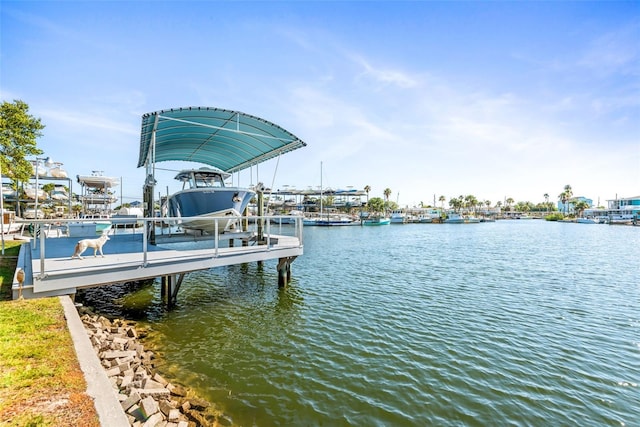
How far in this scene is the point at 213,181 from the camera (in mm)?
13539

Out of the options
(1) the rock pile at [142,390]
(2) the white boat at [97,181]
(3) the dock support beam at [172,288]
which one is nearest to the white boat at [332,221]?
(2) the white boat at [97,181]

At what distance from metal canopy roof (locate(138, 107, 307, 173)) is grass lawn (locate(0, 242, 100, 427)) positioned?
6433 millimetres

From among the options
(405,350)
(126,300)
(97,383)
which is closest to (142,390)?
(97,383)

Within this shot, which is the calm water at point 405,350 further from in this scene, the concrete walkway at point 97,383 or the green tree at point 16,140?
the green tree at point 16,140

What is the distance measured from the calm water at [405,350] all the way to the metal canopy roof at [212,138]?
20.3ft

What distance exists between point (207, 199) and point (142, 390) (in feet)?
27.7

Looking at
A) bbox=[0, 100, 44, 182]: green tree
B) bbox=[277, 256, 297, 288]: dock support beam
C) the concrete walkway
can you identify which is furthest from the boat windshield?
bbox=[0, 100, 44, 182]: green tree

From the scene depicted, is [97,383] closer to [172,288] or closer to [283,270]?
[172,288]

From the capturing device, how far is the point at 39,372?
151 inches

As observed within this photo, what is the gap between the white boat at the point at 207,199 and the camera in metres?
12.1

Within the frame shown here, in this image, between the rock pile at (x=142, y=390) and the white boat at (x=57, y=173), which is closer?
the rock pile at (x=142, y=390)

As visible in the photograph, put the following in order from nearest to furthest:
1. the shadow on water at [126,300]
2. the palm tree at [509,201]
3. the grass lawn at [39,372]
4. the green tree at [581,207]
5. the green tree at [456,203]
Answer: the grass lawn at [39,372], the shadow on water at [126,300], the green tree at [581,207], the green tree at [456,203], the palm tree at [509,201]

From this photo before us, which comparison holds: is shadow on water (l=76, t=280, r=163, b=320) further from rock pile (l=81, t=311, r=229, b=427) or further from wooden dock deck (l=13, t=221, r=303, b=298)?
rock pile (l=81, t=311, r=229, b=427)

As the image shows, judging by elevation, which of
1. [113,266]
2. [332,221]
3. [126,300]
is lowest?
[126,300]
